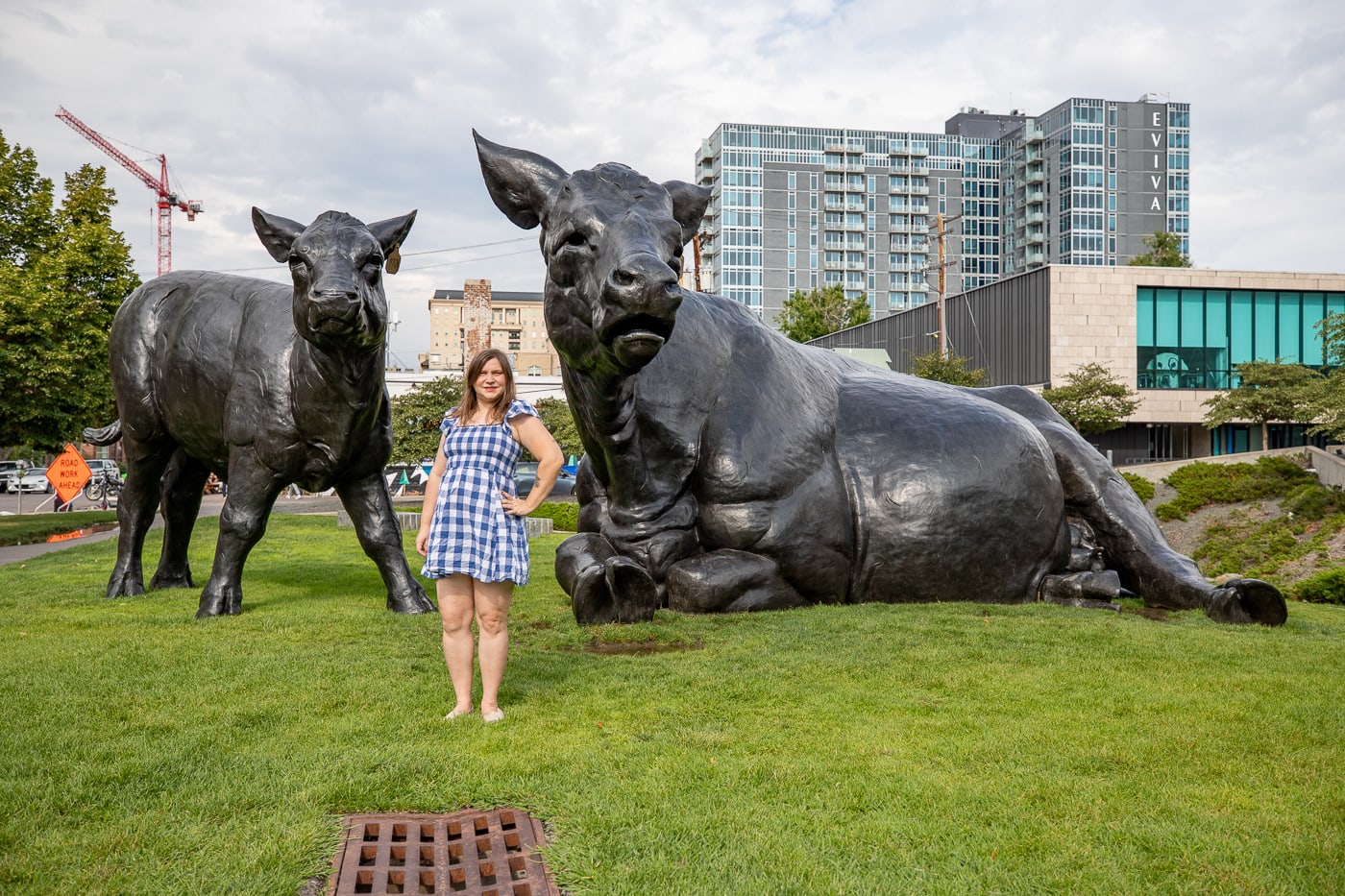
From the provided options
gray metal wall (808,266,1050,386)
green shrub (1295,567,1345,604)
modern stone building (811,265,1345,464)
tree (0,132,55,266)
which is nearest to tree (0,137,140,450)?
tree (0,132,55,266)

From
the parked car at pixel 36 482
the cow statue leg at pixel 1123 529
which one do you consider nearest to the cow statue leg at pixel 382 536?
the cow statue leg at pixel 1123 529

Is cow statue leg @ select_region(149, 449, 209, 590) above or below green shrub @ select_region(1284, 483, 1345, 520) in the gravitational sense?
above

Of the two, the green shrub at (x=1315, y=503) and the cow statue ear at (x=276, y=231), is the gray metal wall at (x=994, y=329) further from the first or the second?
the cow statue ear at (x=276, y=231)

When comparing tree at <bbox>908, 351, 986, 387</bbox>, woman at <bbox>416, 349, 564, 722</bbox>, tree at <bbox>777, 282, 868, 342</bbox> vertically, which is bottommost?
woman at <bbox>416, 349, 564, 722</bbox>

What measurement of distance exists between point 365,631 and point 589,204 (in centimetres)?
297

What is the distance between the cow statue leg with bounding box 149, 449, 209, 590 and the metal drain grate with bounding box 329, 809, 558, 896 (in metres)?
5.91

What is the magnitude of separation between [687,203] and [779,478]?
6.05ft

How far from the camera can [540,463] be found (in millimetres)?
4035

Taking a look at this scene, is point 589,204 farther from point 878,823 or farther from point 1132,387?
point 1132,387

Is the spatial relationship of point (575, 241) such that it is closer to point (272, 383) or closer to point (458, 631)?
point (458, 631)

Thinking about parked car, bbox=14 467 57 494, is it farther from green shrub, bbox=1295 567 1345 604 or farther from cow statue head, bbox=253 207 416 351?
green shrub, bbox=1295 567 1345 604

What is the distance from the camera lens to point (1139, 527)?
23.7ft

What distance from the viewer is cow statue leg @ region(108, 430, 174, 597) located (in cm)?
760

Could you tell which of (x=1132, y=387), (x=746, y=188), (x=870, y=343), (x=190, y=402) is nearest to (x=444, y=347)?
(x=746, y=188)
